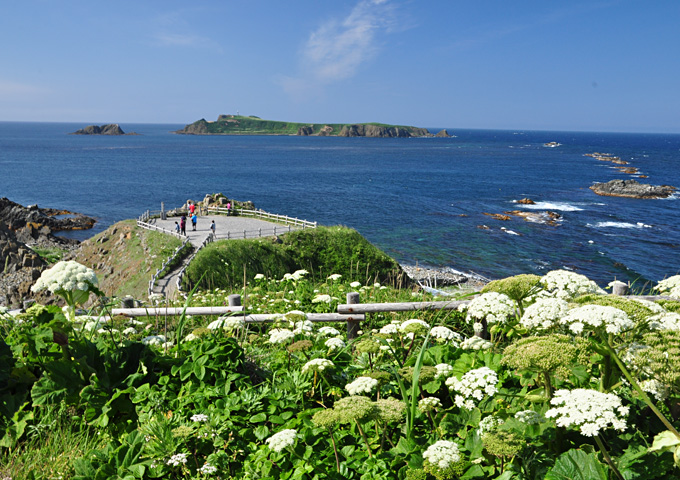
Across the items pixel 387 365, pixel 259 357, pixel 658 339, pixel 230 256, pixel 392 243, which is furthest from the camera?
pixel 392 243

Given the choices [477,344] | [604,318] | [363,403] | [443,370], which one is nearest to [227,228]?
[477,344]

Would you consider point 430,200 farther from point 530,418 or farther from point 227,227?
point 530,418

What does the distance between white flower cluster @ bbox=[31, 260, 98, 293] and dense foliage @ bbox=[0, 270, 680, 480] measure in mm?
33

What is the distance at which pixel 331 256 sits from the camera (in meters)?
31.1

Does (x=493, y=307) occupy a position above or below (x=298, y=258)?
above

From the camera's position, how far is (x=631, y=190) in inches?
2911

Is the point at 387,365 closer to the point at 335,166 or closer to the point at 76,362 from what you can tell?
the point at 76,362

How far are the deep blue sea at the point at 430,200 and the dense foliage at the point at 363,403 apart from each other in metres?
34.0

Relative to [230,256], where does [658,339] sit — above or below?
above

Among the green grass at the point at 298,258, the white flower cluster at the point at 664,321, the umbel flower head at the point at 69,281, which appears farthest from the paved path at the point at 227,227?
the white flower cluster at the point at 664,321

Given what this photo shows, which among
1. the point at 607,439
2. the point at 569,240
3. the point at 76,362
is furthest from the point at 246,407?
the point at 569,240

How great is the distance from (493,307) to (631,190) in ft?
280

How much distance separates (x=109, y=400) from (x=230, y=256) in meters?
23.0

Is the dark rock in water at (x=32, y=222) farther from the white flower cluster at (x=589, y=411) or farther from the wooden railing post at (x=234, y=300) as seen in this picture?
the white flower cluster at (x=589, y=411)
